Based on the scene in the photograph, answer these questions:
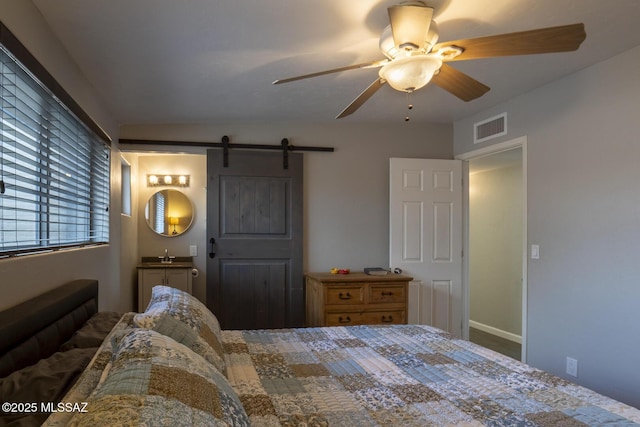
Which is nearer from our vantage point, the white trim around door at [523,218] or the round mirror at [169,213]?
the white trim around door at [523,218]

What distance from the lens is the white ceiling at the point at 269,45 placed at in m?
2.01

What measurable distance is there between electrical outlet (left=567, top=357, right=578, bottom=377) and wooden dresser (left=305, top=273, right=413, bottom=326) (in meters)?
1.31

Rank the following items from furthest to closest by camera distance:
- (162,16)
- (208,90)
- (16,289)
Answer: (208,90), (162,16), (16,289)

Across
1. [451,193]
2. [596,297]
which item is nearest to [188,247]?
[451,193]

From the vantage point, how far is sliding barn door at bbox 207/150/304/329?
13.3ft

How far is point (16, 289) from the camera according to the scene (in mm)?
1622

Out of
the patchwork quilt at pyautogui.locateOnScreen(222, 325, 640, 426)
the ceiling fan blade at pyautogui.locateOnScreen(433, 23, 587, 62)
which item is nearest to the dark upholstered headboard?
the patchwork quilt at pyautogui.locateOnScreen(222, 325, 640, 426)

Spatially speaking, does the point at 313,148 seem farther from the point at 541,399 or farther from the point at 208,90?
the point at 541,399

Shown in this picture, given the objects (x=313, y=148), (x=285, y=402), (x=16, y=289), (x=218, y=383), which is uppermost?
(x=313, y=148)

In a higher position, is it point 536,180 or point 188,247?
point 536,180

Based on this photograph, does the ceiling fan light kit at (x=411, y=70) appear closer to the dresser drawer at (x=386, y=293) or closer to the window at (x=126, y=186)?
the dresser drawer at (x=386, y=293)

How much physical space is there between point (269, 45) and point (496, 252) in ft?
13.6

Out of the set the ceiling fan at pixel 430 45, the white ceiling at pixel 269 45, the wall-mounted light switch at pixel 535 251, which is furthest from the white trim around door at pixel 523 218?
the ceiling fan at pixel 430 45

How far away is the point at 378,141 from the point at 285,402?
3311mm
